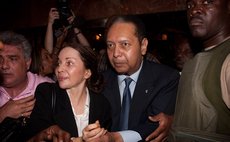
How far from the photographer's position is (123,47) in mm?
2338

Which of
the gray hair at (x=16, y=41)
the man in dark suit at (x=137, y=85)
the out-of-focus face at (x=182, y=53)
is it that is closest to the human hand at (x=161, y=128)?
the man in dark suit at (x=137, y=85)

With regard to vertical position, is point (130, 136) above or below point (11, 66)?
below

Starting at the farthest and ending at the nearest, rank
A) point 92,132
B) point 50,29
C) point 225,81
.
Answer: point 50,29 → point 92,132 → point 225,81

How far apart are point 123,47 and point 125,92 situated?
16.6 inches

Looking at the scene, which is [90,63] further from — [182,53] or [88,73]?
[182,53]

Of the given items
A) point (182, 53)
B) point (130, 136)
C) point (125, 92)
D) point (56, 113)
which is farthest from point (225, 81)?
point (182, 53)

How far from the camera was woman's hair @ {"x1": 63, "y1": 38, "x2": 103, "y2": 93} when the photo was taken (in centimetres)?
236

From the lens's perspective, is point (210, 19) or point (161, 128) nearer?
point (210, 19)

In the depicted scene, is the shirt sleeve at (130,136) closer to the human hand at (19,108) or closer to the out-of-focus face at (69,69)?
the out-of-focus face at (69,69)

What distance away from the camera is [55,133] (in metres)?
1.86

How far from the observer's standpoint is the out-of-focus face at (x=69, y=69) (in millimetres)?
2262

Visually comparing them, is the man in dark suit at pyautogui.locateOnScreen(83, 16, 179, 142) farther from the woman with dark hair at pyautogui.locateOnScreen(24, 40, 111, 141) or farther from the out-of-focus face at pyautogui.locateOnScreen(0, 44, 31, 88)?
the out-of-focus face at pyautogui.locateOnScreen(0, 44, 31, 88)

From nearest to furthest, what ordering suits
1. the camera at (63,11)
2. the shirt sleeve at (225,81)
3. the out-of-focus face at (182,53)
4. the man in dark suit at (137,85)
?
1. the shirt sleeve at (225,81)
2. the man in dark suit at (137,85)
3. the camera at (63,11)
4. the out-of-focus face at (182,53)

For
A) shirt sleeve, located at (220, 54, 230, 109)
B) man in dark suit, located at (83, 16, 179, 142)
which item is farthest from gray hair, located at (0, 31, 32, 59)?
shirt sleeve, located at (220, 54, 230, 109)
